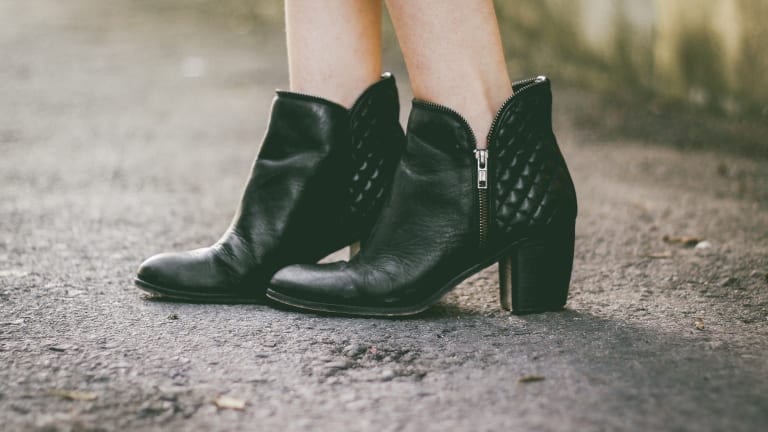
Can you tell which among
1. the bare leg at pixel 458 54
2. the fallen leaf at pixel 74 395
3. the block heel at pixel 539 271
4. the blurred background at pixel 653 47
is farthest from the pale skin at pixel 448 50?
the blurred background at pixel 653 47

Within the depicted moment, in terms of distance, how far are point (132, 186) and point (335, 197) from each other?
4.88 ft

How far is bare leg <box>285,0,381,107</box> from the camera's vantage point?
70.9 inches

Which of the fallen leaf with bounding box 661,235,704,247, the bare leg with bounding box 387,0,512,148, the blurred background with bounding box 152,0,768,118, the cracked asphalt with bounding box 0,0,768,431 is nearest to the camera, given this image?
the cracked asphalt with bounding box 0,0,768,431

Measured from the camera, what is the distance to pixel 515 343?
60.9 inches

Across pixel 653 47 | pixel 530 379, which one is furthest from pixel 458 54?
pixel 653 47

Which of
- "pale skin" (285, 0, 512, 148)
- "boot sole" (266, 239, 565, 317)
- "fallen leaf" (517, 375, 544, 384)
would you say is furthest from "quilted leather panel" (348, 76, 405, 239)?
"fallen leaf" (517, 375, 544, 384)

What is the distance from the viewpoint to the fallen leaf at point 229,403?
1303 millimetres

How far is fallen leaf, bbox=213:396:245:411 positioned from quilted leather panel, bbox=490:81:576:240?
62cm

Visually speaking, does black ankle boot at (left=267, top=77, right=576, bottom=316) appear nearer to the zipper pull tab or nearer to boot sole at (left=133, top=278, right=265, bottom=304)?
the zipper pull tab

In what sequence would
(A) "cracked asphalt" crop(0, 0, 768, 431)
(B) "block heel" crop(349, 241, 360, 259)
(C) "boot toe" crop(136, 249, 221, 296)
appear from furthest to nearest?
1. (B) "block heel" crop(349, 241, 360, 259)
2. (C) "boot toe" crop(136, 249, 221, 296)
3. (A) "cracked asphalt" crop(0, 0, 768, 431)

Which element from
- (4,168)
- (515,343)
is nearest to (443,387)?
(515,343)

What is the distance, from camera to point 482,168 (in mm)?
1662

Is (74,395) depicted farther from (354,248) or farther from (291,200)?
(354,248)

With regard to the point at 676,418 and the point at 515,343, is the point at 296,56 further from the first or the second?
the point at 676,418
